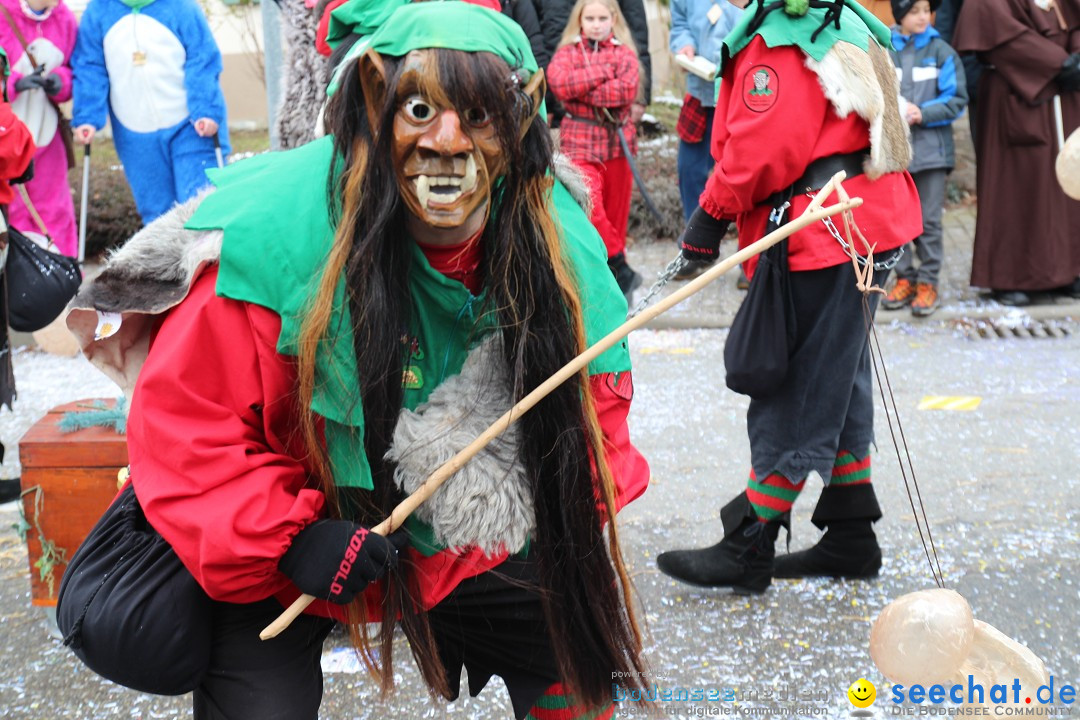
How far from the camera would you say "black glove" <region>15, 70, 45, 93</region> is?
5.75 meters

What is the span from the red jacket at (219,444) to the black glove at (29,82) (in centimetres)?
447

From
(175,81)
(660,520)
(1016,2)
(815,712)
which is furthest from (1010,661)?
(175,81)

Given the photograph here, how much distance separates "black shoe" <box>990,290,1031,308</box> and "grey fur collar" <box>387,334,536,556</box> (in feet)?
18.1

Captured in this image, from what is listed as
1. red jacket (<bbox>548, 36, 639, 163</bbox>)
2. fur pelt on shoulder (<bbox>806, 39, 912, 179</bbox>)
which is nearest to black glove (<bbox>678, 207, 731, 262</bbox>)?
fur pelt on shoulder (<bbox>806, 39, 912, 179</bbox>)

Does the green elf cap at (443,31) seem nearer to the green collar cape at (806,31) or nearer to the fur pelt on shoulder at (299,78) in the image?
the green collar cape at (806,31)

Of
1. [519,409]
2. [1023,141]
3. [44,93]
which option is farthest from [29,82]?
[1023,141]

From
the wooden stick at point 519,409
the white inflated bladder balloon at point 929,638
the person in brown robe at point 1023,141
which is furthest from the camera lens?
the person in brown robe at point 1023,141

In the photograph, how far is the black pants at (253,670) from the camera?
6.56 feet

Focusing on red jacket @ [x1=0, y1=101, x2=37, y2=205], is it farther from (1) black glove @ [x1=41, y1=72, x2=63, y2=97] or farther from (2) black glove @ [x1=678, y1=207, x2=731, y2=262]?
(2) black glove @ [x1=678, y1=207, x2=731, y2=262]

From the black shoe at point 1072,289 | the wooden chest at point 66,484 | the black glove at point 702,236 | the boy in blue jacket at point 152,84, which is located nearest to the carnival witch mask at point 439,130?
the black glove at point 702,236

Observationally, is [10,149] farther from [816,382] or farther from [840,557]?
[840,557]

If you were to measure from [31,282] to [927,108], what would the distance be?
4.77 metres

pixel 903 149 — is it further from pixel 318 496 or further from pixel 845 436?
pixel 318 496

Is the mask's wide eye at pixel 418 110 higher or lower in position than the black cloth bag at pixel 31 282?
higher
